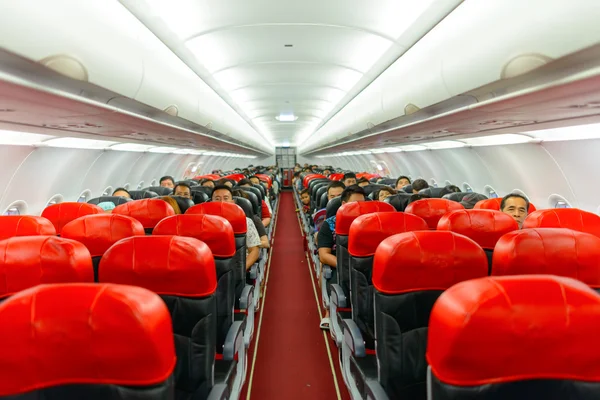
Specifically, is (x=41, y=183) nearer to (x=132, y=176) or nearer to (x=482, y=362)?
(x=132, y=176)

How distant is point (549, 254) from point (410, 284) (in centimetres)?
78

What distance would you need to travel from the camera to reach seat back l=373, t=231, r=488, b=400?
2346 mm

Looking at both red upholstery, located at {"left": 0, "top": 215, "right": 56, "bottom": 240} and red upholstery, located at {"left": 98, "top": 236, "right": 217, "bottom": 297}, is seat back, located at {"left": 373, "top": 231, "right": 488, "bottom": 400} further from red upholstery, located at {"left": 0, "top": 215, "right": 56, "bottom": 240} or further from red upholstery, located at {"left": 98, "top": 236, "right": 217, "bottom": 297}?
red upholstery, located at {"left": 0, "top": 215, "right": 56, "bottom": 240}

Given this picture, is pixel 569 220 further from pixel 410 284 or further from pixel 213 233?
pixel 213 233

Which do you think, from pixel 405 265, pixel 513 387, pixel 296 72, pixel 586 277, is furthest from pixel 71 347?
pixel 296 72

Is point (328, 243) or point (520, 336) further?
point (328, 243)

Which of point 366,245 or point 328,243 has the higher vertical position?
point 366,245

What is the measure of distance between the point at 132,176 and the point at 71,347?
13.1 metres

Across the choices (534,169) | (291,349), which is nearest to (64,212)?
(291,349)

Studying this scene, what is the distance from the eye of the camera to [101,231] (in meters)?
3.46

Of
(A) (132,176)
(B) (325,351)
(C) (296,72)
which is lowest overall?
(B) (325,351)

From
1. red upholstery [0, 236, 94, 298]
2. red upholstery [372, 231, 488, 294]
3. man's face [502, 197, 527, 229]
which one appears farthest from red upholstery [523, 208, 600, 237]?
red upholstery [0, 236, 94, 298]

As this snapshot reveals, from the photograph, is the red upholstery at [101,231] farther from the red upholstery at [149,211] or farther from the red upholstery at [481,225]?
the red upholstery at [481,225]

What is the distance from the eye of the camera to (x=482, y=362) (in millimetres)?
1346
